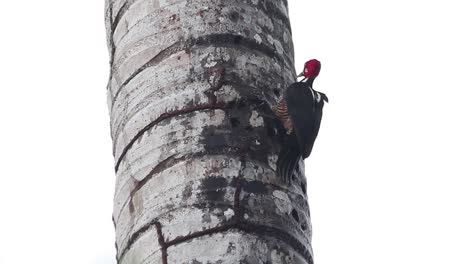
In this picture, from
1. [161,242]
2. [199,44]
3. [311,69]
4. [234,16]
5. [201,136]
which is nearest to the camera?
[161,242]

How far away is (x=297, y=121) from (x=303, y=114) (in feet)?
0.27

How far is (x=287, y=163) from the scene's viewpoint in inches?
130

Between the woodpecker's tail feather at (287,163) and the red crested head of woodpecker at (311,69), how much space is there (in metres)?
0.74

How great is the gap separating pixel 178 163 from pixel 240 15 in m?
0.63

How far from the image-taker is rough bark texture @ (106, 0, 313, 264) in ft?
10.2

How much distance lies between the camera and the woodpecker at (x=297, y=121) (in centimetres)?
333

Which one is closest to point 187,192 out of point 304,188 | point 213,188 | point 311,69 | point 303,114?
point 213,188

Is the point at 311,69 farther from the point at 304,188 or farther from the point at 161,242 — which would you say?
the point at 161,242

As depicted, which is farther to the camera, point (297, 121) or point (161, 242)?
point (297, 121)

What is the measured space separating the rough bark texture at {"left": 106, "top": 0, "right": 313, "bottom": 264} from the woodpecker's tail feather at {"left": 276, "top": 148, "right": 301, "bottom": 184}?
0.8 inches

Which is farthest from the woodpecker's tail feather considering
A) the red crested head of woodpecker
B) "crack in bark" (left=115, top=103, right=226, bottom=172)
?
the red crested head of woodpecker

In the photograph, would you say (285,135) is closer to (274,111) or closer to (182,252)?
(274,111)

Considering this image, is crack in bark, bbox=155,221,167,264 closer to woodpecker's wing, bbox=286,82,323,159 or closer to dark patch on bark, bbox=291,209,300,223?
dark patch on bark, bbox=291,209,300,223

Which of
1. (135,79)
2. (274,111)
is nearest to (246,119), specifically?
(274,111)
